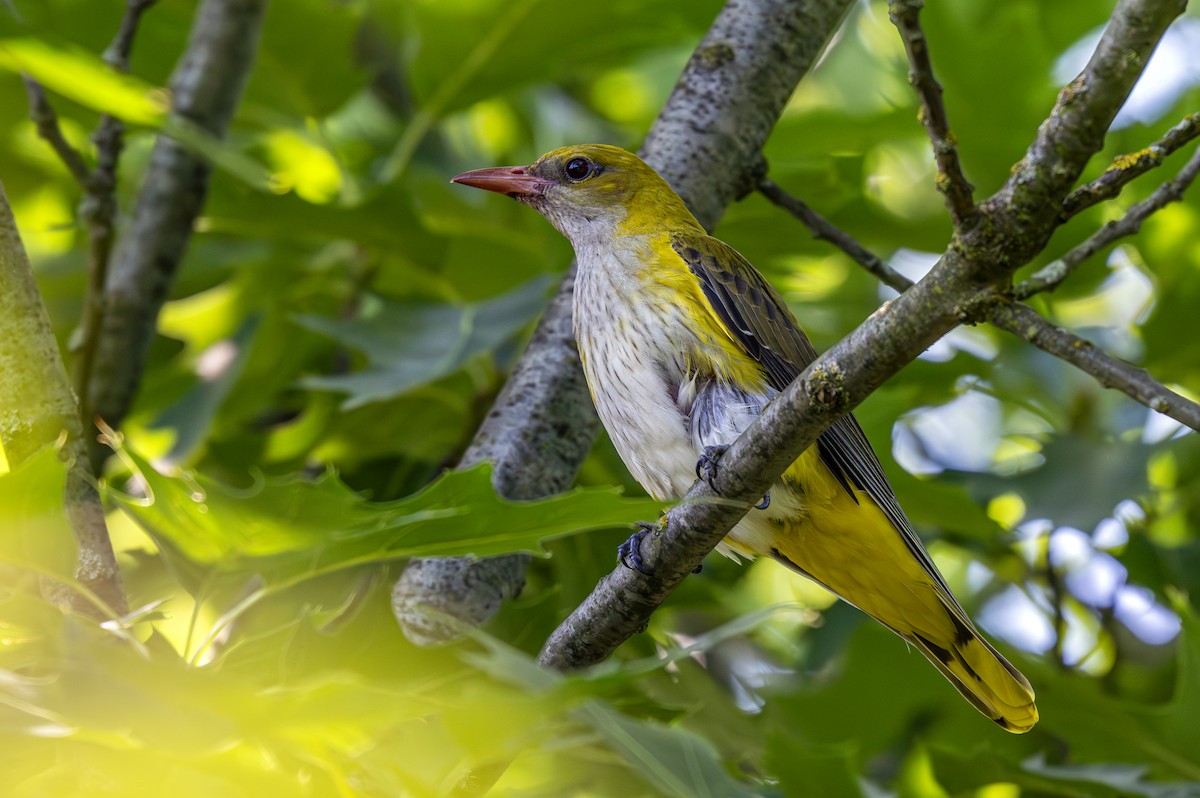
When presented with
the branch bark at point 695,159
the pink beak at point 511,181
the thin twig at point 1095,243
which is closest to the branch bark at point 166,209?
the pink beak at point 511,181

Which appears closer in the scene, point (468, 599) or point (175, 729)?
point (175, 729)

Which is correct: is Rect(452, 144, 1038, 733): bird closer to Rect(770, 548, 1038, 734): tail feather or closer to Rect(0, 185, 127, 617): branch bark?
Rect(770, 548, 1038, 734): tail feather

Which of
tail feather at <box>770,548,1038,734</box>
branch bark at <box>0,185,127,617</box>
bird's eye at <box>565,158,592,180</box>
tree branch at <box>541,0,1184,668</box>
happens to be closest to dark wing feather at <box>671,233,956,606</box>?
tail feather at <box>770,548,1038,734</box>

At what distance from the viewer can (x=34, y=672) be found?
1621 mm

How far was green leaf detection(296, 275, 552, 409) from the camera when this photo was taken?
10.0 ft

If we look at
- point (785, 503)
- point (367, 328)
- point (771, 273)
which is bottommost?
point (367, 328)

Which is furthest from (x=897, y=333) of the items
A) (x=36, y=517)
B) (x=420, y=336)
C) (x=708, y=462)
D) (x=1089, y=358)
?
(x=420, y=336)

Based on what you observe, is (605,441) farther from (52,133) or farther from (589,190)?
(52,133)

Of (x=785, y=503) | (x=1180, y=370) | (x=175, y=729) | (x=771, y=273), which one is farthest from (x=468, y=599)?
(x=1180, y=370)

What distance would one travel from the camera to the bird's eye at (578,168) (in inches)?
146

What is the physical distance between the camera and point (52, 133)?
125 inches

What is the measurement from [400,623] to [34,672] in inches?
39.7

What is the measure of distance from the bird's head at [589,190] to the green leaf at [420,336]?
11.9 inches

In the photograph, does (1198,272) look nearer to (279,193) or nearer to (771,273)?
(771,273)
